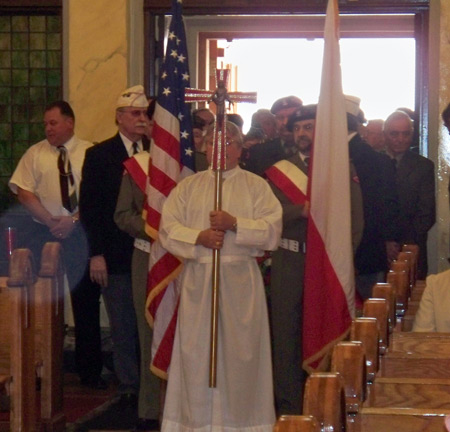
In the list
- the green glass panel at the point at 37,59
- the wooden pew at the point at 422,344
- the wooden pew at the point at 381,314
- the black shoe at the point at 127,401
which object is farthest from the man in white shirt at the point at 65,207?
the wooden pew at the point at 381,314

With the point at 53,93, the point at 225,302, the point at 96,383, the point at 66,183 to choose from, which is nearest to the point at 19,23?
the point at 53,93

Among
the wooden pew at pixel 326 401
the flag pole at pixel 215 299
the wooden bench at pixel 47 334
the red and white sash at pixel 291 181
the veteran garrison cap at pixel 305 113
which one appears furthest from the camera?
the veteran garrison cap at pixel 305 113

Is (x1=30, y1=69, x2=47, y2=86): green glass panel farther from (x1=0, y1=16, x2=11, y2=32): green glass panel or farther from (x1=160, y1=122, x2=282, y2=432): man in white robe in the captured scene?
(x1=160, y1=122, x2=282, y2=432): man in white robe

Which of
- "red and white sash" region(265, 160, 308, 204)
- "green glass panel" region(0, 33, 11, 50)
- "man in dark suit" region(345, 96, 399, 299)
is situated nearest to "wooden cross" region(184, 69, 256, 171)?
"red and white sash" region(265, 160, 308, 204)

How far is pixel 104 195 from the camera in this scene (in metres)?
7.23

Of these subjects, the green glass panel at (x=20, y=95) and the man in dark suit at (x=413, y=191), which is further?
the green glass panel at (x=20, y=95)

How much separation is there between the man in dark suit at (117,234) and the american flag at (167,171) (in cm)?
51

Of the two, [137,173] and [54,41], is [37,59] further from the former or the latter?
[137,173]

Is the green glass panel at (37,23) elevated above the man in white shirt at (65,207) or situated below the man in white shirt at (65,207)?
above

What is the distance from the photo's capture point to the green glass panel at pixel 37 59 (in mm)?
9234

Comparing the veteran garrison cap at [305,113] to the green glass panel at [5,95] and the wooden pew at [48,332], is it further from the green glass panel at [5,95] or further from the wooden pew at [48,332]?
the green glass panel at [5,95]

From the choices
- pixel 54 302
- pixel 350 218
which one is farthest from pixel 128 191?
pixel 350 218

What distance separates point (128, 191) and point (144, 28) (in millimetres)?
2497

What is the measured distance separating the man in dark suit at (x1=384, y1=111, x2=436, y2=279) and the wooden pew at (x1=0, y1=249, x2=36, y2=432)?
3194 mm
